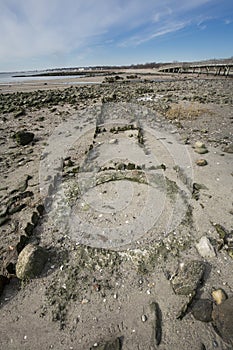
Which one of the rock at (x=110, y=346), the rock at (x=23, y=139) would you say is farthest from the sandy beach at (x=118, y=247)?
the rock at (x=23, y=139)

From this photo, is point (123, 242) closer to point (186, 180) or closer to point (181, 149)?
point (186, 180)

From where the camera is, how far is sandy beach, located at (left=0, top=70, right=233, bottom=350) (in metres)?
2.80

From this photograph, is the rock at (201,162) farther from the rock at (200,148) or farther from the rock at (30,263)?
the rock at (30,263)

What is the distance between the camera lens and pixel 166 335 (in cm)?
269

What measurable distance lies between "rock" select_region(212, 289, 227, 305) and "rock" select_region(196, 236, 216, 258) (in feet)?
2.07

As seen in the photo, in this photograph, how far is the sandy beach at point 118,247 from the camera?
280 centimetres

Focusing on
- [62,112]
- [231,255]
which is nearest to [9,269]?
[231,255]

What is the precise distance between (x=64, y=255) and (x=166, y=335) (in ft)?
6.53

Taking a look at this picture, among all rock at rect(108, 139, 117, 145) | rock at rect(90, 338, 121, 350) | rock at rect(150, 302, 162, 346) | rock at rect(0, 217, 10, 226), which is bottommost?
rock at rect(0, 217, 10, 226)

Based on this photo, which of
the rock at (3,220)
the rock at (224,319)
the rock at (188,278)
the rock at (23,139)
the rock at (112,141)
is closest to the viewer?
the rock at (224,319)

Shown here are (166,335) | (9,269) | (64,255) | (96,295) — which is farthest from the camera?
(64,255)

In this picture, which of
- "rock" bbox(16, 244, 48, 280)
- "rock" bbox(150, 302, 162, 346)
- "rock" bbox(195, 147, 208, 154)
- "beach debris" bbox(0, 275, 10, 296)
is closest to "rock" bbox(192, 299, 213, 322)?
"rock" bbox(150, 302, 162, 346)

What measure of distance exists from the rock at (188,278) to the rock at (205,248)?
268 millimetres

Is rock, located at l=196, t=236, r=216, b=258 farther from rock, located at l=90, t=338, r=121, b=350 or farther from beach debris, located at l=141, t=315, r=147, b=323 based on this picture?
rock, located at l=90, t=338, r=121, b=350
